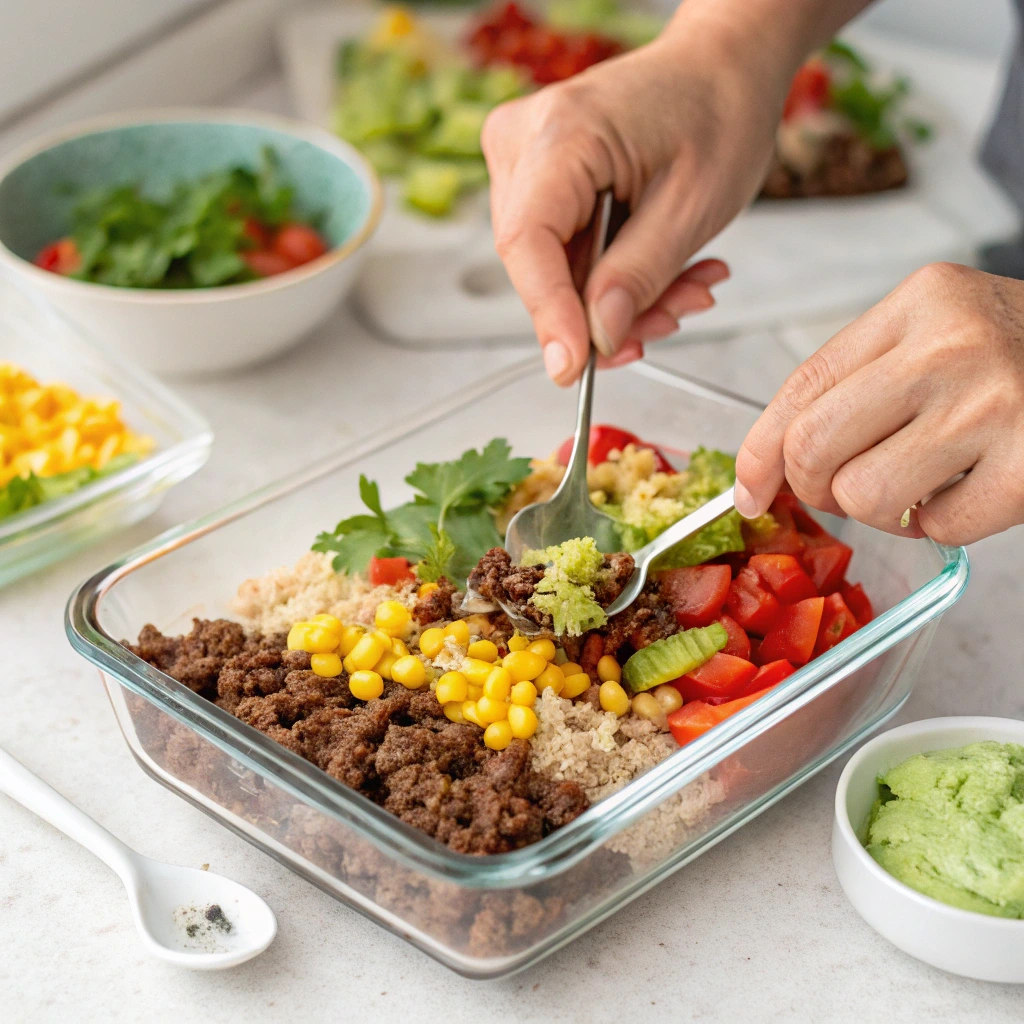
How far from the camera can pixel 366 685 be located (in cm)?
134

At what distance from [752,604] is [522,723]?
1.15 feet

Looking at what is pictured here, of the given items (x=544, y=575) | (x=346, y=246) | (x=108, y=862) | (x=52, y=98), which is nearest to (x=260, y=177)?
(x=346, y=246)

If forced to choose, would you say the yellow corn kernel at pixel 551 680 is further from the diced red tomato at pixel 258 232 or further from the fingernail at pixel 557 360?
the diced red tomato at pixel 258 232

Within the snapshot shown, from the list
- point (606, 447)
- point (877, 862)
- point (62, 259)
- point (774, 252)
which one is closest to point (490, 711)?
point (877, 862)

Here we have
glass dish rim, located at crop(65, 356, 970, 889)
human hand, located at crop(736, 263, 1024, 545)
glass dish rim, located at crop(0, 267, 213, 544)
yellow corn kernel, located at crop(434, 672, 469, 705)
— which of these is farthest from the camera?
glass dish rim, located at crop(0, 267, 213, 544)

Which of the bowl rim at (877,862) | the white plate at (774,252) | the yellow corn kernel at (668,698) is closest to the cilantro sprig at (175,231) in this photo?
the white plate at (774,252)

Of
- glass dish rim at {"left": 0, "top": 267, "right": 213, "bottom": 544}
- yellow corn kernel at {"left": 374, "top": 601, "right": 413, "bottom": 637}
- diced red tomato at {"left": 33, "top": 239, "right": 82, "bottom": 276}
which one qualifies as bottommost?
yellow corn kernel at {"left": 374, "top": 601, "right": 413, "bottom": 637}

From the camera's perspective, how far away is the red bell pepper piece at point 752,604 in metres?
1.45

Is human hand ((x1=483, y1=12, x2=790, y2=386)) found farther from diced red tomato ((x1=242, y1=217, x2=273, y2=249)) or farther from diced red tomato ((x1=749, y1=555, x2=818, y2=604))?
diced red tomato ((x1=242, y1=217, x2=273, y2=249))

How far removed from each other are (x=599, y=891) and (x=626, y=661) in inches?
12.3

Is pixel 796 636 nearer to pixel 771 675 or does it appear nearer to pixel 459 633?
pixel 771 675

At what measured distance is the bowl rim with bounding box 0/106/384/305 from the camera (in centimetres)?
198

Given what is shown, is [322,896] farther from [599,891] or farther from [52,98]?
[52,98]

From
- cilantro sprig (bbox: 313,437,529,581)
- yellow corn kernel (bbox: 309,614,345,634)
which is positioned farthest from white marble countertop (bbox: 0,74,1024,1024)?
cilantro sprig (bbox: 313,437,529,581)
